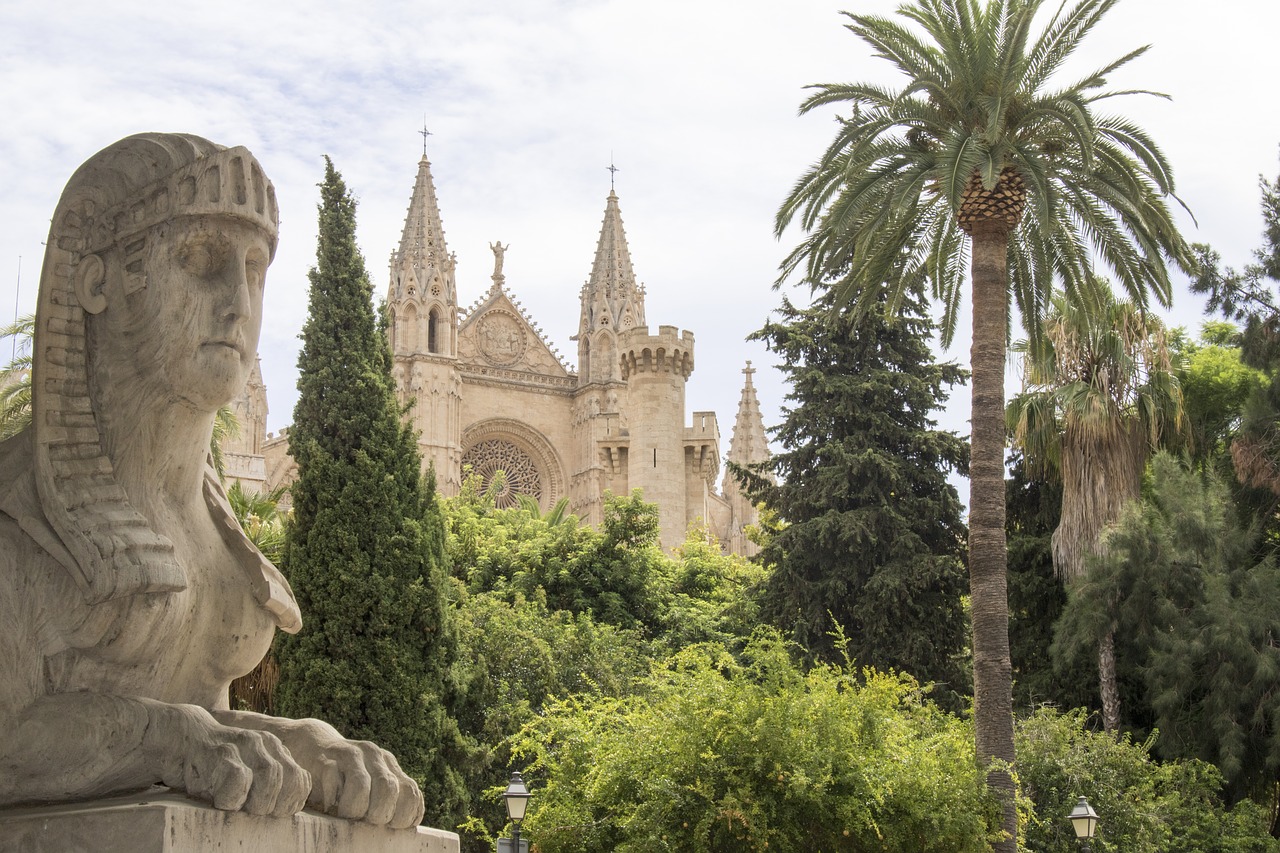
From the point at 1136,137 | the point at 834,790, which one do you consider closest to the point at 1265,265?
the point at 1136,137

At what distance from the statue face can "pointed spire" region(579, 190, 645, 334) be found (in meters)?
63.9

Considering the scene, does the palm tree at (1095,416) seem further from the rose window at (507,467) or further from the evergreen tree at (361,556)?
the rose window at (507,467)

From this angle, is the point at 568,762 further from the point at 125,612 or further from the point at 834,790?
the point at 125,612

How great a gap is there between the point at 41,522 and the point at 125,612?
0.88ft

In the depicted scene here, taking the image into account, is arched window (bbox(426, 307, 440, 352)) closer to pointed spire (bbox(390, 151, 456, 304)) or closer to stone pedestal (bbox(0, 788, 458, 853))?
pointed spire (bbox(390, 151, 456, 304))

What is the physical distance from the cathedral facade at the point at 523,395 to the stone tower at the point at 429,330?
4 centimetres

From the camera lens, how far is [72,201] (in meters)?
3.58

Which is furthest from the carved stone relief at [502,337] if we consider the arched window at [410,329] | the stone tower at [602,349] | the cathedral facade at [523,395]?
the arched window at [410,329]

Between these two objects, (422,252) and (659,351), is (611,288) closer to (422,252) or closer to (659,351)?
(422,252)

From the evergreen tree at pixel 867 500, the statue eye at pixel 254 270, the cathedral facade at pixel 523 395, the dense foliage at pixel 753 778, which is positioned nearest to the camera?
the statue eye at pixel 254 270

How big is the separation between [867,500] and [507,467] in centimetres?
4300

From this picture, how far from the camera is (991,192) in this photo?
A: 1730 cm

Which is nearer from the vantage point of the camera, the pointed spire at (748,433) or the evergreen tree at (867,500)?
the evergreen tree at (867,500)

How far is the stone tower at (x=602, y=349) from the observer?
6662 cm
